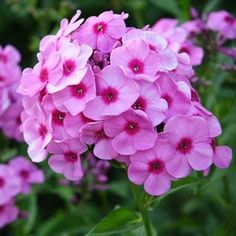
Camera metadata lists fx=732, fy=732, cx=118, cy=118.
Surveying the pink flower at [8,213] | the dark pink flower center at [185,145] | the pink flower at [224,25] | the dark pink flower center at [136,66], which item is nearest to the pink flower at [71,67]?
the dark pink flower center at [136,66]

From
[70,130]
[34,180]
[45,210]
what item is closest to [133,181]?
[70,130]

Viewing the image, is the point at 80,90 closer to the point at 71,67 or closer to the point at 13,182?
the point at 71,67

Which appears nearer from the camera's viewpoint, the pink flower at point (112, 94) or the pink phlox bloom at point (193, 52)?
the pink flower at point (112, 94)

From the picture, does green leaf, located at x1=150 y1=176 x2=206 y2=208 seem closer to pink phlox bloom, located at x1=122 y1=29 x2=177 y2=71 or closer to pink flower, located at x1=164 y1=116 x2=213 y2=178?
pink flower, located at x1=164 y1=116 x2=213 y2=178

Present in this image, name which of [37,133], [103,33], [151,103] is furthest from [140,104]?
[37,133]

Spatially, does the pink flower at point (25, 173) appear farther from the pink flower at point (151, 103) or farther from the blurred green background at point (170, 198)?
the pink flower at point (151, 103)

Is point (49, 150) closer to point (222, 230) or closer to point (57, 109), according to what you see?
point (57, 109)

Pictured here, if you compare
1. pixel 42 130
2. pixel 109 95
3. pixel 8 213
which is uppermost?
pixel 109 95
